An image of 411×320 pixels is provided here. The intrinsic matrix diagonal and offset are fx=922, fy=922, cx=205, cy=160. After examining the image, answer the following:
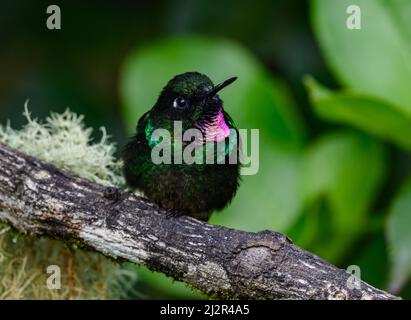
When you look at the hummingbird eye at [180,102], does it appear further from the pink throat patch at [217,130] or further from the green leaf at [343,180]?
the green leaf at [343,180]

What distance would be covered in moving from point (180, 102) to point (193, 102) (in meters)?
0.03

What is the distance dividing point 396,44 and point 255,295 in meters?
1.48

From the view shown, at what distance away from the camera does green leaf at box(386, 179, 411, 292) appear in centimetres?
277

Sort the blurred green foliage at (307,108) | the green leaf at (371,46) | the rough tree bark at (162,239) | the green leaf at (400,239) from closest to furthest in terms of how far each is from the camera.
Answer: the rough tree bark at (162,239), the green leaf at (400,239), the blurred green foliage at (307,108), the green leaf at (371,46)

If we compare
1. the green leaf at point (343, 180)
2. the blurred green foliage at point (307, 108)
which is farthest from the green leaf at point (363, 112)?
the green leaf at point (343, 180)

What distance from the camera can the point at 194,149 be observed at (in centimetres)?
217

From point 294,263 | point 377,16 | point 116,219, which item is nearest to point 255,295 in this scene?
point 294,263

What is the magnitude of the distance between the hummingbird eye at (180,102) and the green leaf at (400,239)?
3.16ft

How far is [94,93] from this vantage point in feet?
14.9

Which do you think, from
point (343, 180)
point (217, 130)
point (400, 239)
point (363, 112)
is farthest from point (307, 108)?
point (217, 130)

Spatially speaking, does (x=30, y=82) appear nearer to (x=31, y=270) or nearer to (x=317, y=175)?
(x=317, y=175)

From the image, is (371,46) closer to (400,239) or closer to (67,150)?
(400,239)

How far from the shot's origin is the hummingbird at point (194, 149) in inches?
85.3

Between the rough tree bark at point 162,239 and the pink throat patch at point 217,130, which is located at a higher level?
the pink throat patch at point 217,130
